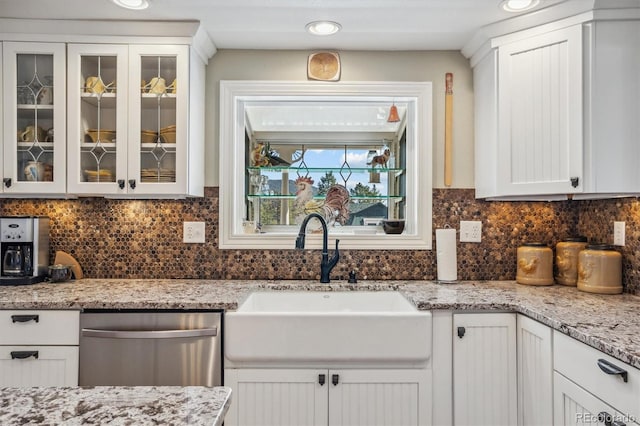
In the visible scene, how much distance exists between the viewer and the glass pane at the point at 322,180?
257cm

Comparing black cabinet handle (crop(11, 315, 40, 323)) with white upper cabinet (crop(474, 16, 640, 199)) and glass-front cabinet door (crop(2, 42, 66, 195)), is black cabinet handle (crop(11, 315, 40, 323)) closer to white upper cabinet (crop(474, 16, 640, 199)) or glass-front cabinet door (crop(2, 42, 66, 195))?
glass-front cabinet door (crop(2, 42, 66, 195))

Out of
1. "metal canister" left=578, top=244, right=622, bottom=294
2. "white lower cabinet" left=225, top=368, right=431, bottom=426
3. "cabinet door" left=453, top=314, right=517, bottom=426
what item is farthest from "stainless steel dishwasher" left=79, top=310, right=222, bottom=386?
"metal canister" left=578, top=244, right=622, bottom=294

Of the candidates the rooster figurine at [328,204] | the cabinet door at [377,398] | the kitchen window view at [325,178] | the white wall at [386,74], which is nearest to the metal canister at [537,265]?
the white wall at [386,74]

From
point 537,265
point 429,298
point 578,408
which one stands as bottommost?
point 578,408

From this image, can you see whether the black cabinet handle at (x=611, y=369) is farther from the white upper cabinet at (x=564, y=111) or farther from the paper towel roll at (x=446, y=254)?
the paper towel roll at (x=446, y=254)

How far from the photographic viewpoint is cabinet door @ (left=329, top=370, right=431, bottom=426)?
1759 millimetres

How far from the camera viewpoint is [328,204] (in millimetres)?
2527

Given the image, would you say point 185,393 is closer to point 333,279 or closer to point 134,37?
point 333,279

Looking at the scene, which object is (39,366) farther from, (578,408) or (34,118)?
(578,408)

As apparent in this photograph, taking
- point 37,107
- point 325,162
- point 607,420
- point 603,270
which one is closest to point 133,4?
A: point 37,107

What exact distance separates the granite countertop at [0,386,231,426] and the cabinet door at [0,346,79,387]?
3.66ft

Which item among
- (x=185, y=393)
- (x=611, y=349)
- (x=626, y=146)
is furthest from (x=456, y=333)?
(x=185, y=393)

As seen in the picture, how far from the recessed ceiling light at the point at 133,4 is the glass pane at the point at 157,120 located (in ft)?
0.80

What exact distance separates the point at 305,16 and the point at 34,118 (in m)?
1.48
